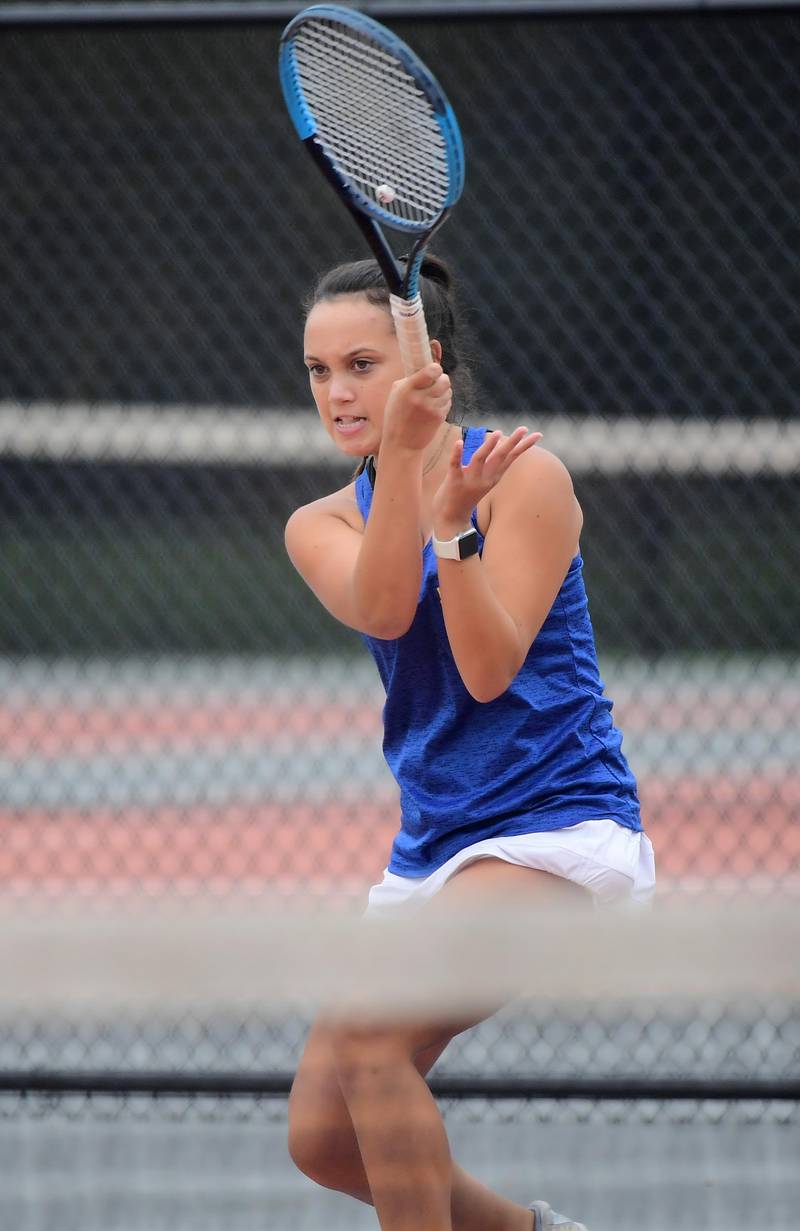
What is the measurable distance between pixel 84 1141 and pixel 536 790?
1.31 m

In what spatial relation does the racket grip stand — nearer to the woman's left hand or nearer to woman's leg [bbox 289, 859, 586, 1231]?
the woman's left hand

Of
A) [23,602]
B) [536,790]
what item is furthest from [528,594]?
[23,602]

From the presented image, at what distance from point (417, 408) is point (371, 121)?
0.42 metres

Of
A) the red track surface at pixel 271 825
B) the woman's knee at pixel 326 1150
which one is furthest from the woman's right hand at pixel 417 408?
the red track surface at pixel 271 825

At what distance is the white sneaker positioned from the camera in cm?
167

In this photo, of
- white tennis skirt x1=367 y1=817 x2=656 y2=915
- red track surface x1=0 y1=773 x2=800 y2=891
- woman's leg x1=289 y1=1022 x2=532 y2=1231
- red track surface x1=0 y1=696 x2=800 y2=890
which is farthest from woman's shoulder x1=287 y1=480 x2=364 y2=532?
red track surface x1=0 y1=773 x2=800 y2=891

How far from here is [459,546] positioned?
135 centimetres

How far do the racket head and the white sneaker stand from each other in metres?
1.02

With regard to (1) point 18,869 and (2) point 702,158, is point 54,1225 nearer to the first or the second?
(1) point 18,869

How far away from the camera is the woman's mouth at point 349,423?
1506 millimetres

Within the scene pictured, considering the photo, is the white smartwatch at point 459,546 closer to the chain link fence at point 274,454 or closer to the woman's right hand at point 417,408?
the woman's right hand at point 417,408

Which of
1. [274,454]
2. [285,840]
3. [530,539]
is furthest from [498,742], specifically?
[274,454]

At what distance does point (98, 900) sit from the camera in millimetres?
3113

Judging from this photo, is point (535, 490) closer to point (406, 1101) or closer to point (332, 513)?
point (332, 513)
